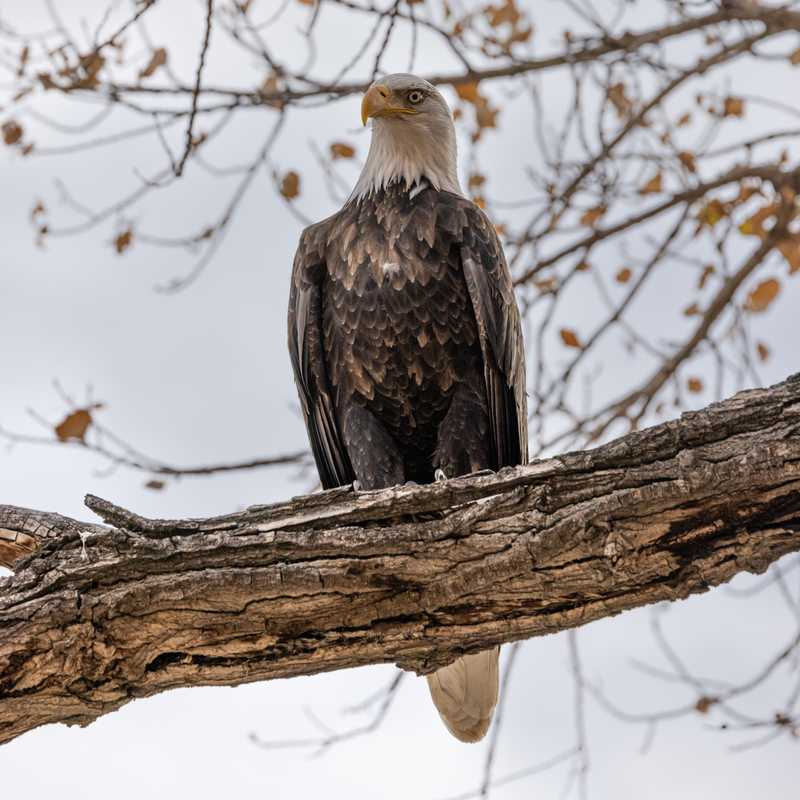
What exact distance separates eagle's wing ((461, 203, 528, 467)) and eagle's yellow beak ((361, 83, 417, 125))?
0.57m

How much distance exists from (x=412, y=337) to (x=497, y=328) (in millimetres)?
329

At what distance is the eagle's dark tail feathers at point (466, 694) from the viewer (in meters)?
4.44

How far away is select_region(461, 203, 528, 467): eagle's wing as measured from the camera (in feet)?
14.1

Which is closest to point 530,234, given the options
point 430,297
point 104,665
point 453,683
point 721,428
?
point 430,297

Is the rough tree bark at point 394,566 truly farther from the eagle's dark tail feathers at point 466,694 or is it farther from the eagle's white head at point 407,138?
the eagle's white head at point 407,138

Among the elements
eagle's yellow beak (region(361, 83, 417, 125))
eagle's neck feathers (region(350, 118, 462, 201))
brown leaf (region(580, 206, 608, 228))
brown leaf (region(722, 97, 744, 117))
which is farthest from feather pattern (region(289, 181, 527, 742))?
brown leaf (region(722, 97, 744, 117))

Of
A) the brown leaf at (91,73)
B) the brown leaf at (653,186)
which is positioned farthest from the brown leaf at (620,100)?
the brown leaf at (91,73)

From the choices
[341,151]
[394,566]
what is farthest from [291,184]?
[394,566]

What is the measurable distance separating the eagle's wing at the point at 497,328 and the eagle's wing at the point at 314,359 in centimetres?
62

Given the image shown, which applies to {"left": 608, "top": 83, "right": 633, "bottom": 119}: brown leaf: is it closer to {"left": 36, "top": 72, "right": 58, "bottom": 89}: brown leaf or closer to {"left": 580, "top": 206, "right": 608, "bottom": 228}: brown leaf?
{"left": 580, "top": 206, "right": 608, "bottom": 228}: brown leaf

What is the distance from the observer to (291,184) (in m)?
5.21

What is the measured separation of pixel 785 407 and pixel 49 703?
199 cm

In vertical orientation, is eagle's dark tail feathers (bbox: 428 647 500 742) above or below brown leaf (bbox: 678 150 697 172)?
below

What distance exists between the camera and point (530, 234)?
5406 mm
